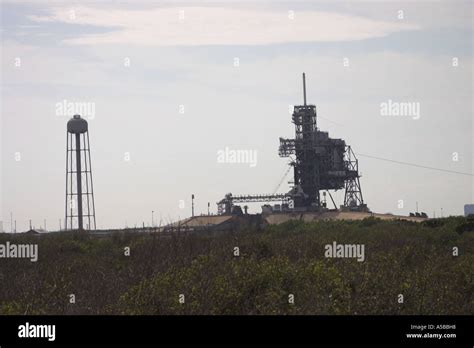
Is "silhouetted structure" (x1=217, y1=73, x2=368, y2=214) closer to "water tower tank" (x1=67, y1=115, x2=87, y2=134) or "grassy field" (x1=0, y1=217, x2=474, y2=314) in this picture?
"water tower tank" (x1=67, y1=115, x2=87, y2=134)

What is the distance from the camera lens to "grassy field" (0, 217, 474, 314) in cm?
2139

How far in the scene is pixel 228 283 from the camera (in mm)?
22391

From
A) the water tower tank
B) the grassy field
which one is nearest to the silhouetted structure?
the water tower tank

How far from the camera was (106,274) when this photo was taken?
27.5 m

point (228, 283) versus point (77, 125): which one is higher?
point (77, 125)

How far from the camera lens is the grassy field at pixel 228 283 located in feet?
70.2

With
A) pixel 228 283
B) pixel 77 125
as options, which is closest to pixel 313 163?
pixel 77 125
